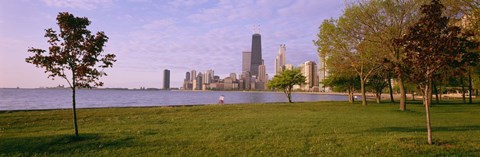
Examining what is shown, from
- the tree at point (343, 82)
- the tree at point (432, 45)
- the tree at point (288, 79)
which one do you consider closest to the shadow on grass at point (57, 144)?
the tree at point (432, 45)

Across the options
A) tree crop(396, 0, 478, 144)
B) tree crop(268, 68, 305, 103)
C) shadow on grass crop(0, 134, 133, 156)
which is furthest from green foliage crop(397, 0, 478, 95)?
tree crop(268, 68, 305, 103)

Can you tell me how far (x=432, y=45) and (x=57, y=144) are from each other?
50.4 ft

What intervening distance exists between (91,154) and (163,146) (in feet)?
8.23

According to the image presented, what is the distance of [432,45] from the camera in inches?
432

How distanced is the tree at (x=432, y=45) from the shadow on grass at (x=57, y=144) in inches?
472

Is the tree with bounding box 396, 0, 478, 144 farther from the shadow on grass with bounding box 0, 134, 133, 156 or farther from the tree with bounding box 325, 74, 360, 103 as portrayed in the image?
the tree with bounding box 325, 74, 360, 103

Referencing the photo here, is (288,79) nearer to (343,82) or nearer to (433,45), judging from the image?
(343,82)

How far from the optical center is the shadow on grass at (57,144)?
1089 cm

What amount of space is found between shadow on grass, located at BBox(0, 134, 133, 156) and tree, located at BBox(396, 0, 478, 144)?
12.0m

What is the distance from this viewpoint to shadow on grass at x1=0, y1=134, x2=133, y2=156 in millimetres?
10891

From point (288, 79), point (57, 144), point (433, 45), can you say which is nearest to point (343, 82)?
point (288, 79)

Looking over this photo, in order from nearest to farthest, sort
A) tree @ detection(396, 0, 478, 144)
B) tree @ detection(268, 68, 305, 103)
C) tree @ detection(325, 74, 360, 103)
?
1. tree @ detection(396, 0, 478, 144)
2. tree @ detection(325, 74, 360, 103)
3. tree @ detection(268, 68, 305, 103)

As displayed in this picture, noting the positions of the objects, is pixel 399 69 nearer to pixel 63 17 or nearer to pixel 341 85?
pixel 63 17

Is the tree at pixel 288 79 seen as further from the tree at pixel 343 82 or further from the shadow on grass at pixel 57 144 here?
the shadow on grass at pixel 57 144
